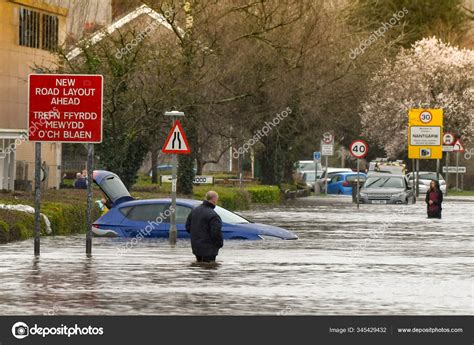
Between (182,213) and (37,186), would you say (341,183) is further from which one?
(37,186)

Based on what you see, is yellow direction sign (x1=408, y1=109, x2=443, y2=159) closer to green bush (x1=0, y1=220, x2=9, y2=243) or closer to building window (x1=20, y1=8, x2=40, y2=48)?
building window (x1=20, y1=8, x2=40, y2=48)

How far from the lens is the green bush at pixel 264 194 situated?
65062mm

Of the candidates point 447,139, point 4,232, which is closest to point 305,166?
point 447,139

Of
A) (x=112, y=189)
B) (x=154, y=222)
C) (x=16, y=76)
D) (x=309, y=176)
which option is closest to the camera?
(x=154, y=222)

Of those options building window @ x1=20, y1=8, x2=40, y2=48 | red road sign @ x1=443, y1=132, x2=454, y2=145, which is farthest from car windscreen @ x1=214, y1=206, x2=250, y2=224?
red road sign @ x1=443, y1=132, x2=454, y2=145

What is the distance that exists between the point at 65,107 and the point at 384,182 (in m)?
42.7

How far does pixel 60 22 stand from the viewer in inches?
2699

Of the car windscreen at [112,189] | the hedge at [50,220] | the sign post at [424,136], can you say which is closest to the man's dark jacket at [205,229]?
the hedge at [50,220]

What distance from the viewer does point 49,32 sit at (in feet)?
221

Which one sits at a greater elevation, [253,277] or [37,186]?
[37,186]

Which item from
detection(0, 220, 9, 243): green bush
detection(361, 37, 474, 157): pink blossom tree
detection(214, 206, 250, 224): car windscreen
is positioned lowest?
detection(0, 220, 9, 243): green bush

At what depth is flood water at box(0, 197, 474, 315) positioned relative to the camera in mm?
19078

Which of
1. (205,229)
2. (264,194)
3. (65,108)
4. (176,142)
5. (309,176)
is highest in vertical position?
(65,108)

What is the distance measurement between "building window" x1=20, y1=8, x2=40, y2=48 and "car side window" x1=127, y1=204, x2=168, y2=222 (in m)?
32.0
